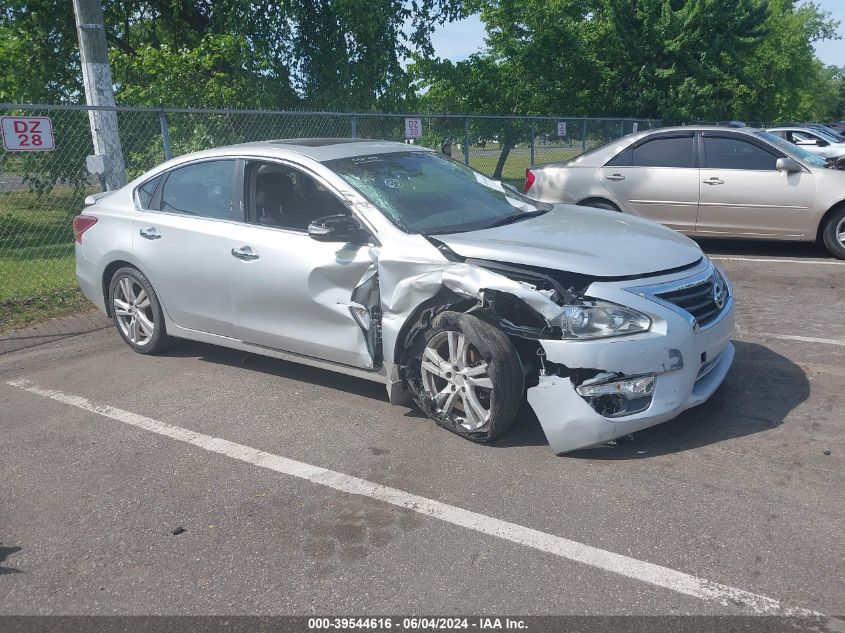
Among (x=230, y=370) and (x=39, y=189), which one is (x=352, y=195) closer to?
(x=230, y=370)

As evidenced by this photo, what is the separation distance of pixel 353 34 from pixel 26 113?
6409 millimetres

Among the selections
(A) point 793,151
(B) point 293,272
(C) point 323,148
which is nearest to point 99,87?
(C) point 323,148

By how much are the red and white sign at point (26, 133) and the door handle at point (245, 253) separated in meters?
3.19

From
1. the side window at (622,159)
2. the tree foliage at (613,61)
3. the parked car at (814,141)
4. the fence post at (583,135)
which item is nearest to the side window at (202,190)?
the side window at (622,159)

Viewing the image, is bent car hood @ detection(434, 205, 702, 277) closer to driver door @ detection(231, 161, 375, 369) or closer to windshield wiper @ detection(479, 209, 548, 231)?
windshield wiper @ detection(479, 209, 548, 231)

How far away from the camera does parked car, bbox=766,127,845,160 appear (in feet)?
70.9

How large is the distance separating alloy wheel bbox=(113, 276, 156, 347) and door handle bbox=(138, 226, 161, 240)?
15.1 inches

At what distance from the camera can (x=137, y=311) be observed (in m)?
6.27

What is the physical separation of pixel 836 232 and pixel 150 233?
24.3ft

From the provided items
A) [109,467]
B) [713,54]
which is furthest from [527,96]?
[109,467]

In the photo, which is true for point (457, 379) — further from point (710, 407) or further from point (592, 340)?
point (710, 407)

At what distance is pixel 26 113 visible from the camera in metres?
13.3

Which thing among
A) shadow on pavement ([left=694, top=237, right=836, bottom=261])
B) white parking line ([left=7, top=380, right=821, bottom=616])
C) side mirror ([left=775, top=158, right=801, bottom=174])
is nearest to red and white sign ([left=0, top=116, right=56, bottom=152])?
white parking line ([left=7, top=380, right=821, bottom=616])

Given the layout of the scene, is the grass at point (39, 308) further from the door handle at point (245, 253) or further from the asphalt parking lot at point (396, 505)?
the door handle at point (245, 253)
